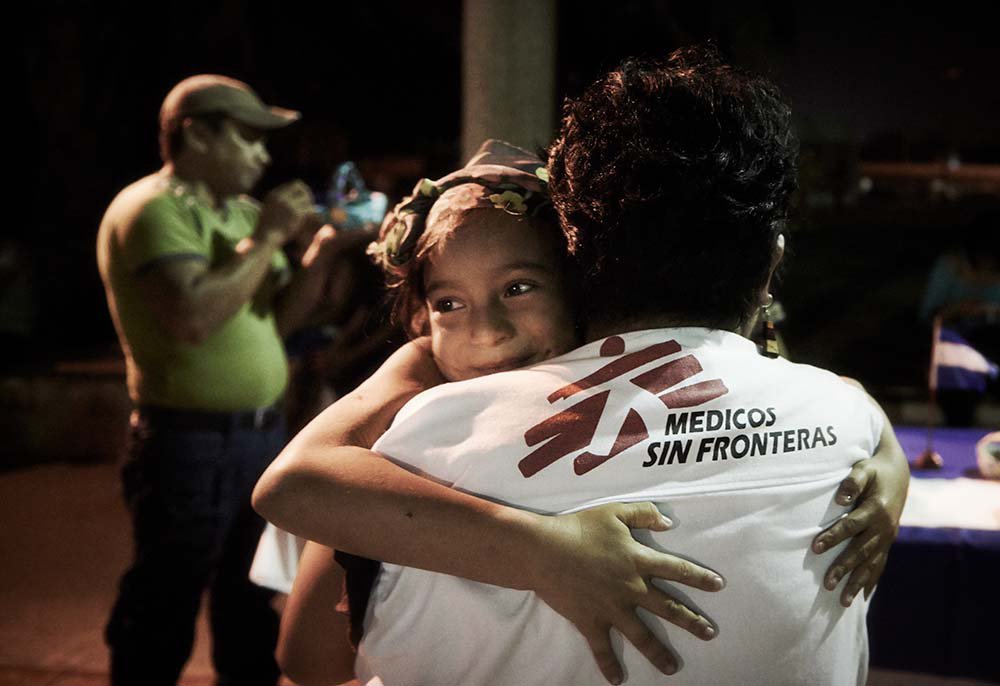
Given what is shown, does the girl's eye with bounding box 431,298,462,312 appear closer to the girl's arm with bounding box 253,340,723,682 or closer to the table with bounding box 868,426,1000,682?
the girl's arm with bounding box 253,340,723,682

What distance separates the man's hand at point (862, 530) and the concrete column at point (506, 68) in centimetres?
310

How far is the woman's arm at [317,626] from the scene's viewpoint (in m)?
1.31

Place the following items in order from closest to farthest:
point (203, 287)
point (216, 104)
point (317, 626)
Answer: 1. point (317, 626)
2. point (203, 287)
3. point (216, 104)

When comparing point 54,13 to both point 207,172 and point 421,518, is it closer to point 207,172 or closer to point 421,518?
point 207,172

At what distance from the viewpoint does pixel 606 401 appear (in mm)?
1096

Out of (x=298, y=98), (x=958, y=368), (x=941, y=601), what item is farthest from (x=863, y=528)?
(x=298, y=98)

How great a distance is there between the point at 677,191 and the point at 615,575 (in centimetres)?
46

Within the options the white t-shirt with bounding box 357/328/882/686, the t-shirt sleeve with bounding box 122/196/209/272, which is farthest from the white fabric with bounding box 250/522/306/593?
the t-shirt sleeve with bounding box 122/196/209/272

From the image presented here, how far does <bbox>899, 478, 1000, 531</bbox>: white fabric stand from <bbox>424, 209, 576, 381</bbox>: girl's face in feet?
4.23

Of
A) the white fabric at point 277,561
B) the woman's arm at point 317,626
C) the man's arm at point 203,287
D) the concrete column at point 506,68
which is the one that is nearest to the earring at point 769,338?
the woman's arm at point 317,626

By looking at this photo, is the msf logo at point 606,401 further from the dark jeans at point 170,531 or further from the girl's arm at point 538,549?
the dark jeans at point 170,531

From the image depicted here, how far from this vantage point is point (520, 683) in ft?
3.57

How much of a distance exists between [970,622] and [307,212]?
90.3 inches

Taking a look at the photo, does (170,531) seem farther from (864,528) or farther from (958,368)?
(958,368)
